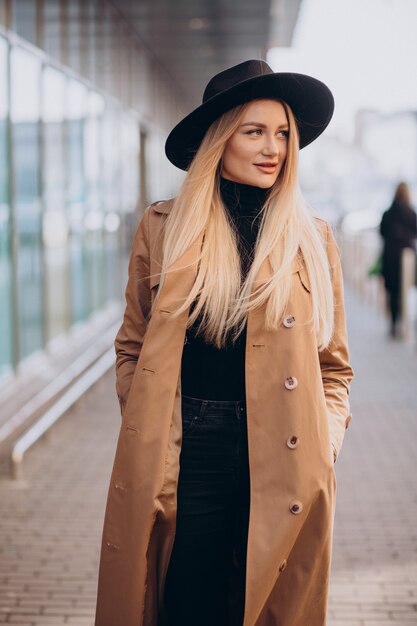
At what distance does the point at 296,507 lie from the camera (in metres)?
2.49

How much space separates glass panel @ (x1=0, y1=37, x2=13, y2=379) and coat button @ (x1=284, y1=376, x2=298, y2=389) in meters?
5.75

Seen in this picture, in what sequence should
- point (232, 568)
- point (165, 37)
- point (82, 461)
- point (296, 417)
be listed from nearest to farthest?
point (296, 417) → point (232, 568) → point (82, 461) → point (165, 37)

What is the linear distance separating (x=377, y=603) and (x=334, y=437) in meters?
1.86

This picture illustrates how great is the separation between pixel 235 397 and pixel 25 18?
7053 mm

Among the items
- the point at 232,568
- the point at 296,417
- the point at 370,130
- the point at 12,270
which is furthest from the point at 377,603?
the point at 370,130

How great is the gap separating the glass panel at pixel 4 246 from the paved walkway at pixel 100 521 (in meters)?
0.77

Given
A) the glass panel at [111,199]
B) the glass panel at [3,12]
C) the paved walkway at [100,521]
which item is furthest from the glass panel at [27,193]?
the glass panel at [111,199]

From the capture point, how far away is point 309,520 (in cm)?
255

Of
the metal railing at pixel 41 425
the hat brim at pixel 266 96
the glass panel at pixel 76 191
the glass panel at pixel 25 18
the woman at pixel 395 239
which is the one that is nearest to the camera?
the hat brim at pixel 266 96

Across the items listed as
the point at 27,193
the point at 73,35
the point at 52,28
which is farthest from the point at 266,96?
the point at 73,35

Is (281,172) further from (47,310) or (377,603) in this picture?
(47,310)

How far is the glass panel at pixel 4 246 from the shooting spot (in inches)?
311

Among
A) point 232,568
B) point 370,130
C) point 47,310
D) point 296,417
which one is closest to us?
point 296,417

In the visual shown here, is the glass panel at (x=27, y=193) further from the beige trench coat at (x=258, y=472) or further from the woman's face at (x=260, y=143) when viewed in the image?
the beige trench coat at (x=258, y=472)
